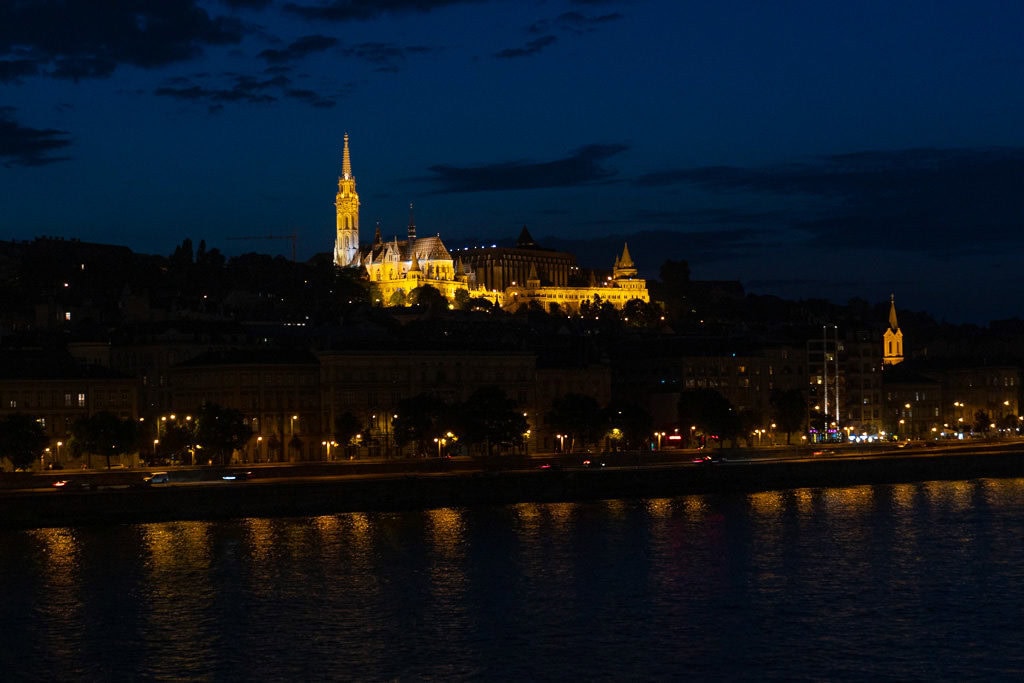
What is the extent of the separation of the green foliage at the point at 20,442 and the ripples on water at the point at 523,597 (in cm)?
1298

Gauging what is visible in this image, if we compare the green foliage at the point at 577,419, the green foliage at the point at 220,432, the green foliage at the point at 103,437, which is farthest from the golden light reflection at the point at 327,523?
the green foliage at the point at 577,419

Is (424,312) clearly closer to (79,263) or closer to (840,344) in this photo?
(79,263)

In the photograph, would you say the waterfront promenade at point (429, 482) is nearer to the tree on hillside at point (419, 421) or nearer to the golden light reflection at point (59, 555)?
the golden light reflection at point (59, 555)

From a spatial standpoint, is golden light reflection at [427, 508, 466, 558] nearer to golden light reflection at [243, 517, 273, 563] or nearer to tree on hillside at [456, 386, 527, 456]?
golden light reflection at [243, 517, 273, 563]

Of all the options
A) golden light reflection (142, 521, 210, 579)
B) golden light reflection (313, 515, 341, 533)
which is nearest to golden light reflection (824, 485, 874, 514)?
golden light reflection (313, 515, 341, 533)

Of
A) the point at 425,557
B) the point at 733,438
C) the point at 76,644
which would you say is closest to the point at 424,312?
the point at 733,438

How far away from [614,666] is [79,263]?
5865 inches

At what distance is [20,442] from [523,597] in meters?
32.8

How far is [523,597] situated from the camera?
45.0 meters

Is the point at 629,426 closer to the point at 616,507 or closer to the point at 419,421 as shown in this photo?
the point at 419,421

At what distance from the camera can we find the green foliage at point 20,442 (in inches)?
2788

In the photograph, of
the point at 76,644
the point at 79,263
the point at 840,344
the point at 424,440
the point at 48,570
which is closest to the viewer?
the point at 76,644

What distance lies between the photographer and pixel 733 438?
97000 millimetres

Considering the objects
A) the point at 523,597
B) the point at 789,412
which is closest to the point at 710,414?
the point at 789,412
